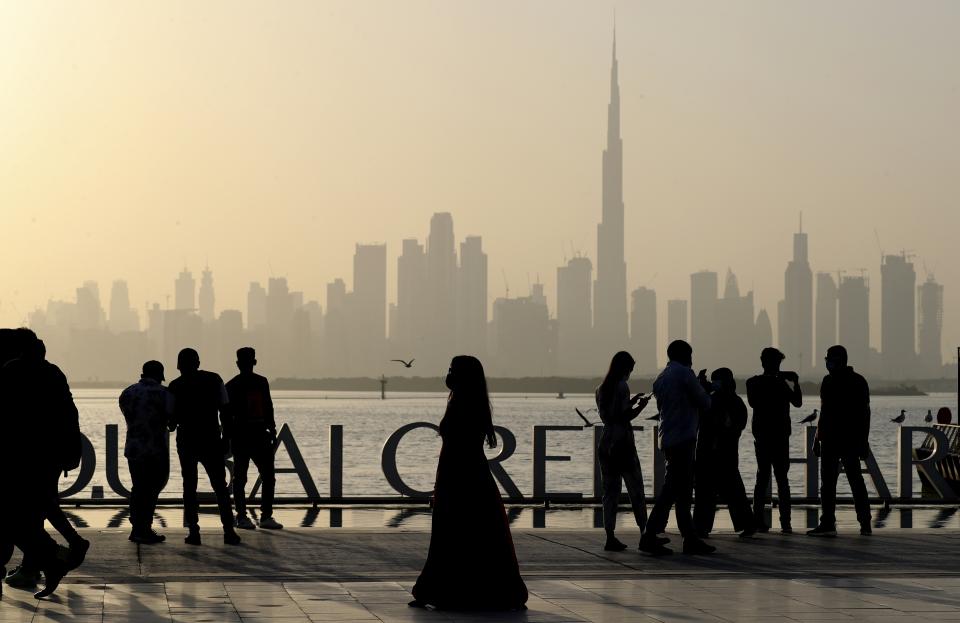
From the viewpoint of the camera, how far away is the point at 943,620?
971 cm

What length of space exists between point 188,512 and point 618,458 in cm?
393

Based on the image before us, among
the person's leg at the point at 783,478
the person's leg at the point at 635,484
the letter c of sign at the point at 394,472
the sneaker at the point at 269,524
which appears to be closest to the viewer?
the person's leg at the point at 635,484

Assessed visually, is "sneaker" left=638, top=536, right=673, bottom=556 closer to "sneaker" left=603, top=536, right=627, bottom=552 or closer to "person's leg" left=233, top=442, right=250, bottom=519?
"sneaker" left=603, top=536, right=627, bottom=552

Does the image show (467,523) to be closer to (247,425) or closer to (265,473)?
(247,425)

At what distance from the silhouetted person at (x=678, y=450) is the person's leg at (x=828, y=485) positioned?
219 cm

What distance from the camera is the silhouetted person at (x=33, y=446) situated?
10.5 m

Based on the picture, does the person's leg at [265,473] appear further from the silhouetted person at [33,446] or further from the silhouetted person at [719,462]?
the silhouetted person at [33,446]

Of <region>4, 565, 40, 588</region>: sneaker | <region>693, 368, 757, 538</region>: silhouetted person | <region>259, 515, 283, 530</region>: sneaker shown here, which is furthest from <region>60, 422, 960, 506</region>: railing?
Answer: <region>4, 565, 40, 588</region>: sneaker

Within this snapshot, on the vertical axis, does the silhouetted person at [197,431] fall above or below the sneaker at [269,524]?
above

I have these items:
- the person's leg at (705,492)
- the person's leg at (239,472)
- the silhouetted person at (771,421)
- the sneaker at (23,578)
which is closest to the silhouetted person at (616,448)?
the person's leg at (705,492)

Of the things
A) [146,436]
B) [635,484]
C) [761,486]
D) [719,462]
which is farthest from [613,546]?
[146,436]

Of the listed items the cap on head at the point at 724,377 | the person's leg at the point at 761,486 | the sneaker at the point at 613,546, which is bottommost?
the sneaker at the point at 613,546

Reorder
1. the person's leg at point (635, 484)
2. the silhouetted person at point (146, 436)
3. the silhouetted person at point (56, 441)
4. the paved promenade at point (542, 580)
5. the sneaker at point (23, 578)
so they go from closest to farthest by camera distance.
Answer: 1. the paved promenade at point (542, 580)
2. the silhouetted person at point (56, 441)
3. the sneaker at point (23, 578)
4. the person's leg at point (635, 484)
5. the silhouetted person at point (146, 436)

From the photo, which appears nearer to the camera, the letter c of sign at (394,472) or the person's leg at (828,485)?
the person's leg at (828,485)
